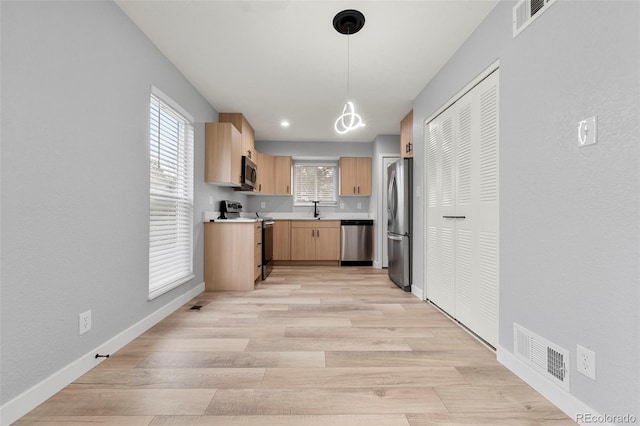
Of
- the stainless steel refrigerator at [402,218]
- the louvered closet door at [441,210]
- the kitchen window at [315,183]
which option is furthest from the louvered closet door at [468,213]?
the kitchen window at [315,183]

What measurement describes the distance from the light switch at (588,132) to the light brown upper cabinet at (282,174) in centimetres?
488

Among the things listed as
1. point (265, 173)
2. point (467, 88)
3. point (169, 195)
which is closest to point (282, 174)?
point (265, 173)

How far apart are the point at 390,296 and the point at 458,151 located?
6.05 feet

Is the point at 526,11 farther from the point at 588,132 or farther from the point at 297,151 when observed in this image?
the point at 297,151

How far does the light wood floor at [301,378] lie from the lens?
1.40 metres

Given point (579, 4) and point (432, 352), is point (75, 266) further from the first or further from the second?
point (579, 4)

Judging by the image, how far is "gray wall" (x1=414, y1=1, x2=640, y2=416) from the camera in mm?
1152

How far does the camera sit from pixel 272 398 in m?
1.54

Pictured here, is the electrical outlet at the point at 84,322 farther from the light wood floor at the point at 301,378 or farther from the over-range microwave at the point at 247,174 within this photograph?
the over-range microwave at the point at 247,174

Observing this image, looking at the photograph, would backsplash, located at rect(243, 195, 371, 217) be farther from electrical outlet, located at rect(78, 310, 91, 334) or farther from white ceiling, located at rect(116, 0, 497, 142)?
electrical outlet, located at rect(78, 310, 91, 334)

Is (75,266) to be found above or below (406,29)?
below

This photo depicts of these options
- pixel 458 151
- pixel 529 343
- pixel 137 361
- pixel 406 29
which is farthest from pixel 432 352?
pixel 406 29

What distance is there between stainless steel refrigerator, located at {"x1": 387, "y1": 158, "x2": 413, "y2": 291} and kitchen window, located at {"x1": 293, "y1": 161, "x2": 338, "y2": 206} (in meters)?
2.27

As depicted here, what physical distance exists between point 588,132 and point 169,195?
3.17m
